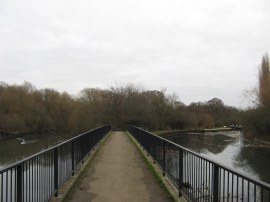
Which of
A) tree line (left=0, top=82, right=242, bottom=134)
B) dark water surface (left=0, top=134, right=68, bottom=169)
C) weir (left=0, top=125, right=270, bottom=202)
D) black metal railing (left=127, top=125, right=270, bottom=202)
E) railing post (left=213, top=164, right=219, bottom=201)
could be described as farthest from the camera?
tree line (left=0, top=82, right=242, bottom=134)

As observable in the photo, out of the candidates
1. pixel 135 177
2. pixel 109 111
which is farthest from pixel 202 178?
pixel 109 111

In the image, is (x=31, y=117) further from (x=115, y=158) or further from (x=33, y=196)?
(x=33, y=196)

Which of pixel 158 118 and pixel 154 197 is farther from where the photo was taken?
pixel 158 118

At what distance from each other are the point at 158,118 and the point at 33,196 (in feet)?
219

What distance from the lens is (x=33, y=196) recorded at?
19.1 ft

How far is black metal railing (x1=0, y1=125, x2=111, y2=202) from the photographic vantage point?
200 inches

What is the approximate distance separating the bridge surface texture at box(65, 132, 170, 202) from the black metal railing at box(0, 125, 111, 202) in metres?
0.57

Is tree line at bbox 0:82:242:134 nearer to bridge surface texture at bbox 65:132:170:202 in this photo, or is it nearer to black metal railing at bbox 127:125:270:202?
bridge surface texture at bbox 65:132:170:202

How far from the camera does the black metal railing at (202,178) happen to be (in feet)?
15.0

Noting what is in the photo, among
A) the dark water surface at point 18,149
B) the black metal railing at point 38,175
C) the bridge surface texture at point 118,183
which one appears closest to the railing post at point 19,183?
the black metal railing at point 38,175

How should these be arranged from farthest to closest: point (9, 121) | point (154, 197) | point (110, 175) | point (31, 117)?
1. point (31, 117)
2. point (9, 121)
3. point (110, 175)
4. point (154, 197)

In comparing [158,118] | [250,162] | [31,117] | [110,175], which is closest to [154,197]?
[110,175]

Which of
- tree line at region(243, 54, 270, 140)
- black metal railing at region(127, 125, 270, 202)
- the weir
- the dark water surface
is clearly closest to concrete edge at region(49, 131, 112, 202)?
the weir

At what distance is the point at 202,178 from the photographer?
6.37 m
